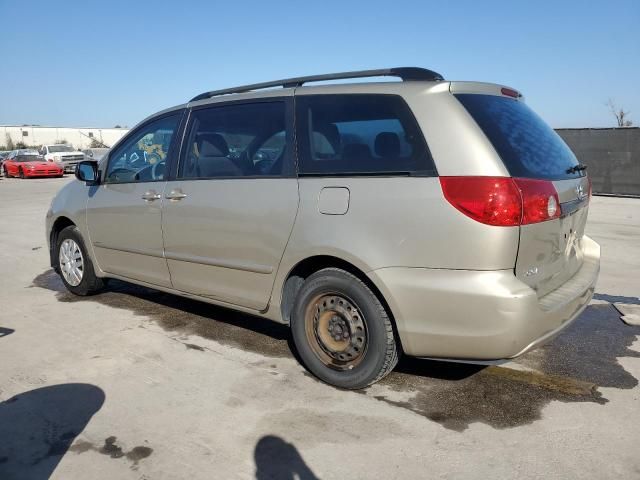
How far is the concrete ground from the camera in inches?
99.2

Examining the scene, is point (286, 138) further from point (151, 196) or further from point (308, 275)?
point (151, 196)

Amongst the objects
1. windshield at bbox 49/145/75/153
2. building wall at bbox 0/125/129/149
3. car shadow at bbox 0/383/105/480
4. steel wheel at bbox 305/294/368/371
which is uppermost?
building wall at bbox 0/125/129/149

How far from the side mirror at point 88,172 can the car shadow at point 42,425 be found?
2.21 metres

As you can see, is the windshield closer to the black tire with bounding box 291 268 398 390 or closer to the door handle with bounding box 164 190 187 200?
the door handle with bounding box 164 190 187 200

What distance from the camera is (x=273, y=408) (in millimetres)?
3051

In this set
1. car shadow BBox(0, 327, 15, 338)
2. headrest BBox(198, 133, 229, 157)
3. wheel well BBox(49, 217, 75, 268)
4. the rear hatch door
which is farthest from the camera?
wheel well BBox(49, 217, 75, 268)

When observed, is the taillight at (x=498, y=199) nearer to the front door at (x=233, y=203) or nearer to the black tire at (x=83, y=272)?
the front door at (x=233, y=203)

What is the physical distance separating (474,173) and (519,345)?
3.02 ft

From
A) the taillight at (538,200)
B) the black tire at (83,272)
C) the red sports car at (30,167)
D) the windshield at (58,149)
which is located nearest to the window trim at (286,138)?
the taillight at (538,200)

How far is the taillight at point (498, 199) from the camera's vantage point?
2.67 metres

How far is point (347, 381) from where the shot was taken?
3.25 m

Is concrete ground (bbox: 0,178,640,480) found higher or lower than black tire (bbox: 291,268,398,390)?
lower

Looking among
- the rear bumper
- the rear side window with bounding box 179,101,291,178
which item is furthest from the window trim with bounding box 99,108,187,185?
the rear bumper

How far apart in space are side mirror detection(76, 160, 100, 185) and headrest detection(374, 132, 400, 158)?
3014 mm
